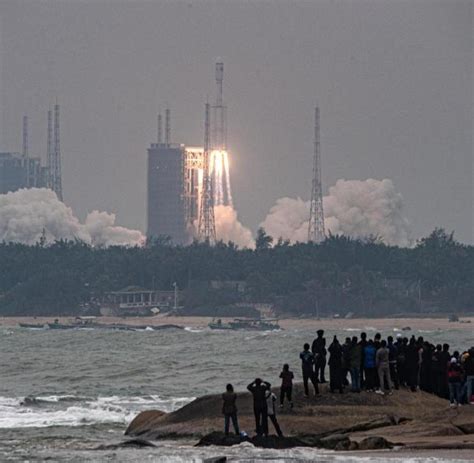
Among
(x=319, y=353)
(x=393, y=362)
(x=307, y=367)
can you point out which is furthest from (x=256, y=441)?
(x=393, y=362)

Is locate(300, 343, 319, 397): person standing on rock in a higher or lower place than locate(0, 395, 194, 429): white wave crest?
higher

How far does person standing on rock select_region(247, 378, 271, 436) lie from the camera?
44.2 metres

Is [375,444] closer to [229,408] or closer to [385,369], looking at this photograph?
[229,408]

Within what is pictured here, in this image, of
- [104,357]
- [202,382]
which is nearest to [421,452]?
[202,382]

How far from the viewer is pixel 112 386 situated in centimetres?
8362

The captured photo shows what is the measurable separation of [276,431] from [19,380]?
4751cm

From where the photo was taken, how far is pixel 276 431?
150 ft

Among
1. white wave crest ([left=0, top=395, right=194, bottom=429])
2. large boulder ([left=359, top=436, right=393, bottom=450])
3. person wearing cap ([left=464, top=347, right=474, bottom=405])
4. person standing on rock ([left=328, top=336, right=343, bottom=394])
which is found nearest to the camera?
large boulder ([left=359, top=436, right=393, bottom=450])

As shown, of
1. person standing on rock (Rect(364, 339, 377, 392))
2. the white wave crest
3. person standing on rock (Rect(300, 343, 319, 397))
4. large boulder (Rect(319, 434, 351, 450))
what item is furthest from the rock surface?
the white wave crest

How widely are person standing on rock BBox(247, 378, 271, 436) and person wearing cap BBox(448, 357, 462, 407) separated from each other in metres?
5.46

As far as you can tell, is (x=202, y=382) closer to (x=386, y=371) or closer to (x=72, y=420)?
(x=72, y=420)

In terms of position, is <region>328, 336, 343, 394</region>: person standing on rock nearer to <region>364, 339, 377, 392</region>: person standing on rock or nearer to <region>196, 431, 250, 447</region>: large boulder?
<region>364, 339, 377, 392</region>: person standing on rock

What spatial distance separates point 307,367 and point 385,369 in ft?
7.29

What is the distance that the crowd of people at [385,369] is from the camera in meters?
48.2
